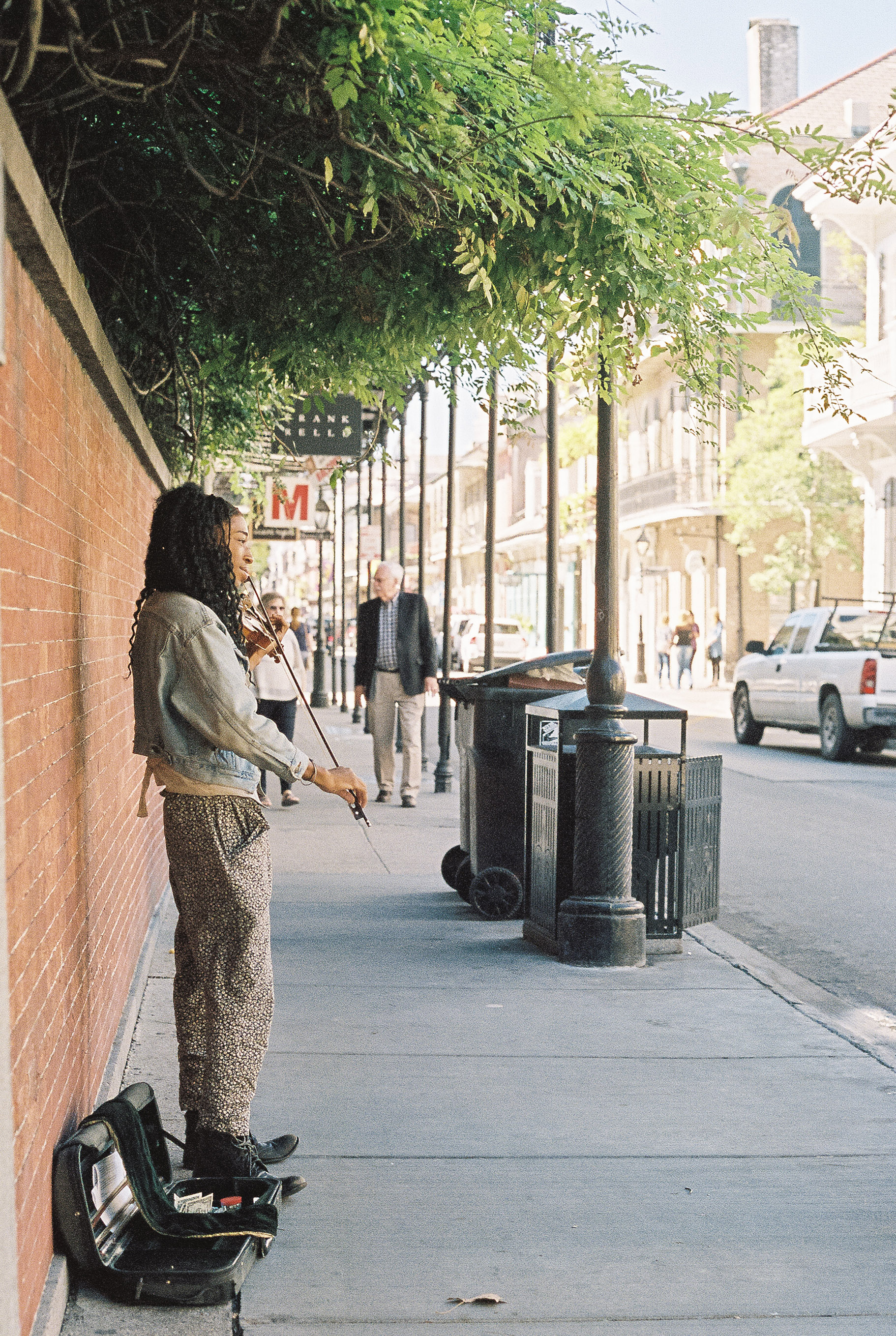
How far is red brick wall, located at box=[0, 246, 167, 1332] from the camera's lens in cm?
314

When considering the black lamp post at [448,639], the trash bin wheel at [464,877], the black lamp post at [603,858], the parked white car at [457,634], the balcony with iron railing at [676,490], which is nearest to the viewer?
the black lamp post at [603,858]

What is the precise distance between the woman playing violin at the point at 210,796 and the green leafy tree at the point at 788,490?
35.6 meters

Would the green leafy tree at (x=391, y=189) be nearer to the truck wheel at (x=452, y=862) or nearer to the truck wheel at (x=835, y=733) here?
the truck wheel at (x=452, y=862)

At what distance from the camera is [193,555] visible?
4.46 metres

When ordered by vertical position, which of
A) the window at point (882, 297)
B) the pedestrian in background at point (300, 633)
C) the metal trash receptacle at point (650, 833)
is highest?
the window at point (882, 297)

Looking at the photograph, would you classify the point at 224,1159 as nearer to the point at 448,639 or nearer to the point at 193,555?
the point at 193,555

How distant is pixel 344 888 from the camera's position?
380 inches

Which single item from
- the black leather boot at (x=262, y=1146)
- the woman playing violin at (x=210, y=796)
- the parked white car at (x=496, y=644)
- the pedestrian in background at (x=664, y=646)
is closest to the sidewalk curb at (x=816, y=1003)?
the black leather boot at (x=262, y=1146)

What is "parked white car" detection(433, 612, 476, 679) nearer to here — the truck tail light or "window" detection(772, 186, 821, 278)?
"window" detection(772, 186, 821, 278)

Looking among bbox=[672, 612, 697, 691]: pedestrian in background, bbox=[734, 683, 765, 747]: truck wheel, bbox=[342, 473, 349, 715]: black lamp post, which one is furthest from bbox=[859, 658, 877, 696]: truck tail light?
bbox=[672, 612, 697, 691]: pedestrian in background

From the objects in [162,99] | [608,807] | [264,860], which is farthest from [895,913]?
[162,99]

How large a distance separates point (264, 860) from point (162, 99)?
87.9 inches

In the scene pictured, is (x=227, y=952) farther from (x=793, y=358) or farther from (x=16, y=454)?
(x=793, y=358)

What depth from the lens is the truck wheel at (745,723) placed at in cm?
2236
